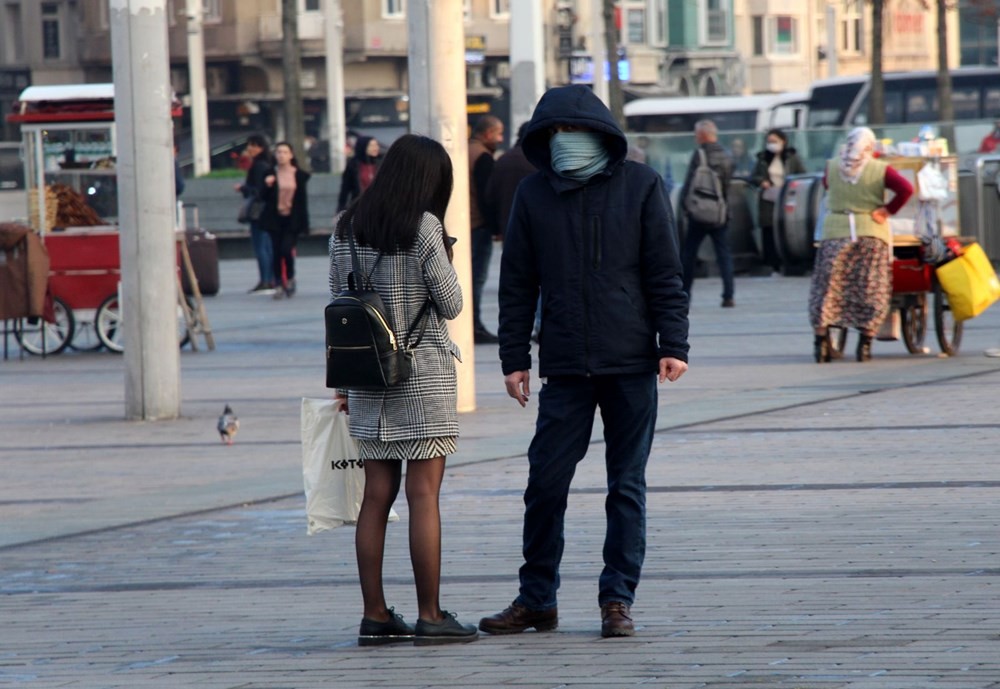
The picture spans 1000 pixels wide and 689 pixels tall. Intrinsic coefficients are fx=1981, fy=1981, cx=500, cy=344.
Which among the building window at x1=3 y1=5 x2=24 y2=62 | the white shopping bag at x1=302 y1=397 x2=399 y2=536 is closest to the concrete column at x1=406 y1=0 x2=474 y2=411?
the white shopping bag at x1=302 y1=397 x2=399 y2=536

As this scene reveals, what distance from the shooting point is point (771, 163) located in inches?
957

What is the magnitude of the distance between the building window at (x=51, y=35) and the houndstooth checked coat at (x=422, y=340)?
5696 centimetres

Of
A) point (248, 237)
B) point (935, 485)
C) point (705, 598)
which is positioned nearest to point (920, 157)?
point (935, 485)

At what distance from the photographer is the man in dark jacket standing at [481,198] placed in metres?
15.8

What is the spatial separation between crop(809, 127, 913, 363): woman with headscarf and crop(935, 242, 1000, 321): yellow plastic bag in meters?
0.47

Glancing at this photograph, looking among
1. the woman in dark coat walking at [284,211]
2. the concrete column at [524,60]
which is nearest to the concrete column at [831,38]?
the concrete column at [524,60]

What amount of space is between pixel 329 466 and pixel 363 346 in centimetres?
71

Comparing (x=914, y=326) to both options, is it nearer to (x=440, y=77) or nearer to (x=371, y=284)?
(x=440, y=77)

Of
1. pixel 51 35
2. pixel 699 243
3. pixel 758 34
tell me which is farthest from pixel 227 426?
pixel 758 34

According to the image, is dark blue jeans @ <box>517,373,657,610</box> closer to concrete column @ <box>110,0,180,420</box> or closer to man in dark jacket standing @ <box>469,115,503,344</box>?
concrete column @ <box>110,0,180,420</box>

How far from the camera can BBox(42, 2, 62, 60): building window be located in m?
60.6

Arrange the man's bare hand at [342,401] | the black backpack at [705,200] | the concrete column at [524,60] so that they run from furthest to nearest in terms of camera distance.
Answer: the concrete column at [524,60] → the black backpack at [705,200] → the man's bare hand at [342,401]

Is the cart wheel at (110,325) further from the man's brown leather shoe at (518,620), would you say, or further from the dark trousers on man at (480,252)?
the man's brown leather shoe at (518,620)

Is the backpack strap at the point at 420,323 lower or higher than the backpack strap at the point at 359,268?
lower
